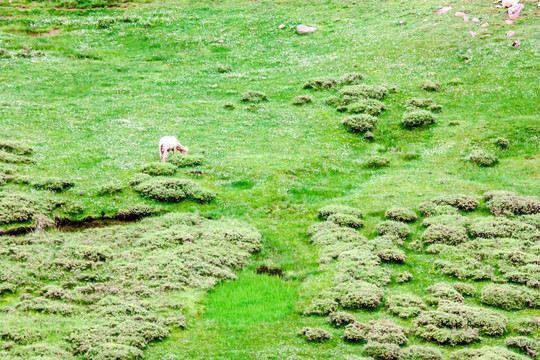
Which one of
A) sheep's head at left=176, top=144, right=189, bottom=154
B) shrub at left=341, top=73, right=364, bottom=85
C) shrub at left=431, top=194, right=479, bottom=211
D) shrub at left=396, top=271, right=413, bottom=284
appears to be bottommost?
shrub at left=396, top=271, right=413, bottom=284

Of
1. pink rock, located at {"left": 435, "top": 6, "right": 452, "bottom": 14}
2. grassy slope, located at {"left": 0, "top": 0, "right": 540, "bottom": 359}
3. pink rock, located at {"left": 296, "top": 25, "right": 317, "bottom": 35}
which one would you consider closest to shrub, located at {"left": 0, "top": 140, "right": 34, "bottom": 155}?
grassy slope, located at {"left": 0, "top": 0, "right": 540, "bottom": 359}

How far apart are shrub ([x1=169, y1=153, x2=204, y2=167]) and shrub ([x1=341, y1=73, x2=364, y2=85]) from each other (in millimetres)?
19363

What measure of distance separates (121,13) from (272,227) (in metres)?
51.5

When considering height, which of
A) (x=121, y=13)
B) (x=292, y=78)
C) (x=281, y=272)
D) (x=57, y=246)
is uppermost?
(x=121, y=13)

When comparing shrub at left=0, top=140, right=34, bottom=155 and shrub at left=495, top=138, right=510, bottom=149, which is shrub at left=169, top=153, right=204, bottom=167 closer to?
shrub at left=0, top=140, right=34, bottom=155

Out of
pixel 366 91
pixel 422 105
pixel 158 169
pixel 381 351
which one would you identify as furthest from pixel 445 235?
pixel 366 91

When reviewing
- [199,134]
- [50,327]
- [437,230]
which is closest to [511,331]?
[437,230]

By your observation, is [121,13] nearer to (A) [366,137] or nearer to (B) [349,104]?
(B) [349,104]

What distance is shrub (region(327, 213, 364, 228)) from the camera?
1160 inches

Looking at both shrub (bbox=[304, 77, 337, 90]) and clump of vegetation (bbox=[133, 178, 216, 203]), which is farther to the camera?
shrub (bbox=[304, 77, 337, 90])

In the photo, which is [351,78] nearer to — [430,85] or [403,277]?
[430,85]

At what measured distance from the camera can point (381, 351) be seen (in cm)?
1822

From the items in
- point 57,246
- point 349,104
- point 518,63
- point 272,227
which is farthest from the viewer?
point 518,63

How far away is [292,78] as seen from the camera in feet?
174
